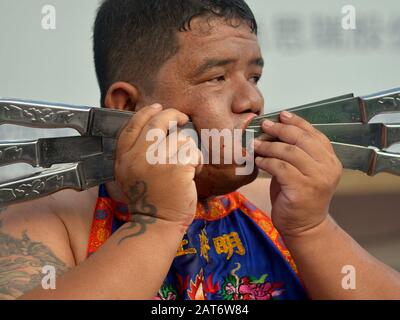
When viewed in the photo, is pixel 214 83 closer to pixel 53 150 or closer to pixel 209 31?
pixel 209 31

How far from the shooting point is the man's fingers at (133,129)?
1.03 m

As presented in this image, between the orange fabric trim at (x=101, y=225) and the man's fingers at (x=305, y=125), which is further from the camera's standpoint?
the orange fabric trim at (x=101, y=225)

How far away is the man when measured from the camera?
101cm

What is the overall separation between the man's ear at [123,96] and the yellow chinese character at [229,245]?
0.32 meters

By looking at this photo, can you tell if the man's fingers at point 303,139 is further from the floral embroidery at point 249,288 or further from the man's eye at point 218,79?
the floral embroidery at point 249,288

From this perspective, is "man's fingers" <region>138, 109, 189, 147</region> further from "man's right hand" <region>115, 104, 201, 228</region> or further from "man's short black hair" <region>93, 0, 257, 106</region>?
"man's short black hair" <region>93, 0, 257, 106</region>

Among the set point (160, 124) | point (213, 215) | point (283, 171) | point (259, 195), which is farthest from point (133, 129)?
point (259, 195)

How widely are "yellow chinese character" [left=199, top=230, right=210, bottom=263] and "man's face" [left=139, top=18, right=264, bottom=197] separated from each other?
98 millimetres

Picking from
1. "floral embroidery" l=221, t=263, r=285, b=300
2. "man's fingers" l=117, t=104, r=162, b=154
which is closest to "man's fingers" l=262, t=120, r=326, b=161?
"man's fingers" l=117, t=104, r=162, b=154

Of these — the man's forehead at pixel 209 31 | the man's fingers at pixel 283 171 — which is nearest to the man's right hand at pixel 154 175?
the man's fingers at pixel 283 171

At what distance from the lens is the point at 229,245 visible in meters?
1.30

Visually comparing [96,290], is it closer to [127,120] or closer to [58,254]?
[58,254]
